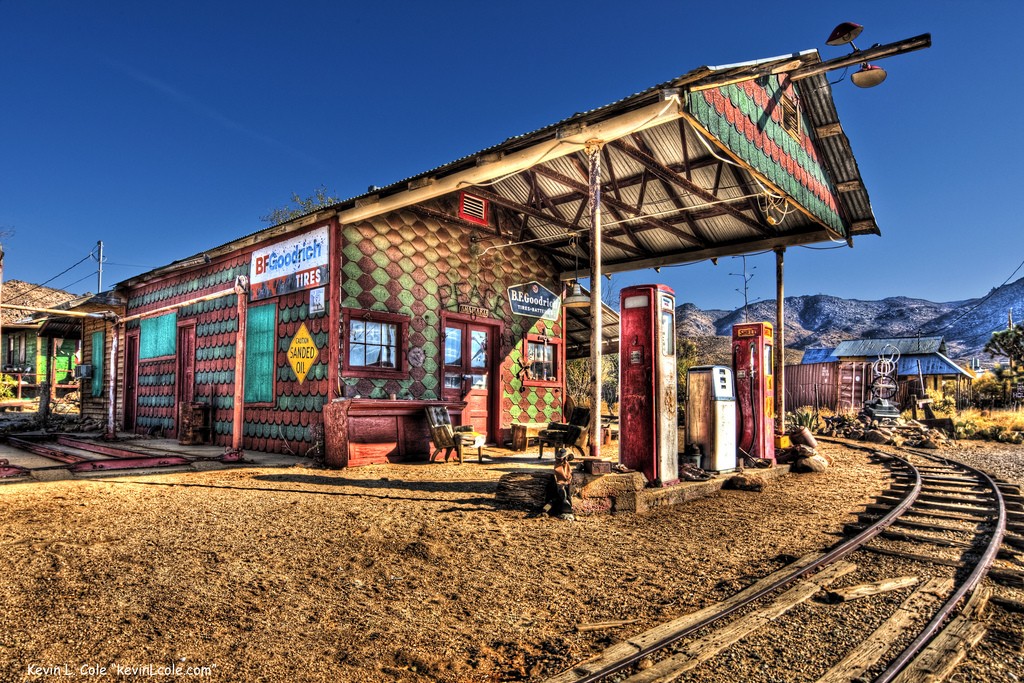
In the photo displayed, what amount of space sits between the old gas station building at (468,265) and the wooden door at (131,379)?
0.10m

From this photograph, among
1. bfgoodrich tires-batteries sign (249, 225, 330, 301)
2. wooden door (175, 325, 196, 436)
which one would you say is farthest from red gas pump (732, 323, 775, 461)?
wooden door (175, 325, 196, 436)

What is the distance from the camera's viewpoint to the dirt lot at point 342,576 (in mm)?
2713

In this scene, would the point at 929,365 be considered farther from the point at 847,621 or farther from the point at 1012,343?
the point at 847,621

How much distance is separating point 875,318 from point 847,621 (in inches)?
5725

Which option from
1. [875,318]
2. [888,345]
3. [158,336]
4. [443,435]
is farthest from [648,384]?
[875,318]

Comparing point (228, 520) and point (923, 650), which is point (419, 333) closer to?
point (228, 520)

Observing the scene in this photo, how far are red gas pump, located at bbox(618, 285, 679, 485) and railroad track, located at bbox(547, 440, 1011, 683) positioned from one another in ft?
6.53

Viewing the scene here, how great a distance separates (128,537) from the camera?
4.45 metres

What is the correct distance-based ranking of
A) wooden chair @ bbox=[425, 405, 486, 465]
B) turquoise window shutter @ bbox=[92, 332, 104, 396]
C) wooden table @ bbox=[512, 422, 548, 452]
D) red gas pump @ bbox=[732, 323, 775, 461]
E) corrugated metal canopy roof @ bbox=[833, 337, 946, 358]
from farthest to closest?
corrugated metal canopy roof @ bbox=[833, 337, 946, 358] < turquoise window shutter @ bbox=[92, 332, 104, 396] < wooden table @ bbox=[512, 422, 548, 452] < wooden chair @ bbox=[425, 405, 486, 465] < red gas pump @ bbox=[732, 323, 775, 461]

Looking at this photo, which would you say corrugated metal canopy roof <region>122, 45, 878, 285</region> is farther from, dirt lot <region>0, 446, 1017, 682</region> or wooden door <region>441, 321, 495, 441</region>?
dirt lot <region>0, 446, 1017, 682</region>

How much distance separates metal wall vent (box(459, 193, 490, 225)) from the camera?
36.5 feet

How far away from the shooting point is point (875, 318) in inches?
4978

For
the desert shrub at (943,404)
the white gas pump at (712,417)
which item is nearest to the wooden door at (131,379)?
the white gas pump at (712,417)

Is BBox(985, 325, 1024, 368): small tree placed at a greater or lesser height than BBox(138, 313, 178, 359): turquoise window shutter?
greater
